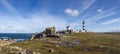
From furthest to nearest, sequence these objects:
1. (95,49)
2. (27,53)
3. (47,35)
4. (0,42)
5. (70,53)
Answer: (47,35), (0,42), (95,49), (70,53), (27,53)

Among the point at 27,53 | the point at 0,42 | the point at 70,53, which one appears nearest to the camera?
the point at 27,53

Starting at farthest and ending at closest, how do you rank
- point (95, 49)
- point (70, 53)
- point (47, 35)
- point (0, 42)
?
point (47, 35) < point (0, 42) < point (95, 49) < point (70, 53)

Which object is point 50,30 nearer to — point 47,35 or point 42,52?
point 47,35

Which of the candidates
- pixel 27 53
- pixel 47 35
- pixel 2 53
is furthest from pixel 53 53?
pixel 47 35

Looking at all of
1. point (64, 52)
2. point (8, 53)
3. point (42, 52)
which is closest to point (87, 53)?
point (64, 52)

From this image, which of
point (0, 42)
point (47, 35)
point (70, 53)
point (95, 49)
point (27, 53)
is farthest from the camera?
point (47, 35)

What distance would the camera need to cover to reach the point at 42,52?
4513 inches

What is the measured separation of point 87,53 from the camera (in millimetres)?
113750

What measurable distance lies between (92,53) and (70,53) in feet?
39.4

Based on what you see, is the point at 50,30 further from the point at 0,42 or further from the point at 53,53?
the point at 53,53

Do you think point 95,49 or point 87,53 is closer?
point 87,53

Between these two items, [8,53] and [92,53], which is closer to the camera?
[8,53]

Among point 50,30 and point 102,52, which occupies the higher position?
point 50,30

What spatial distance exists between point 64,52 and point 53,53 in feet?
19.5
